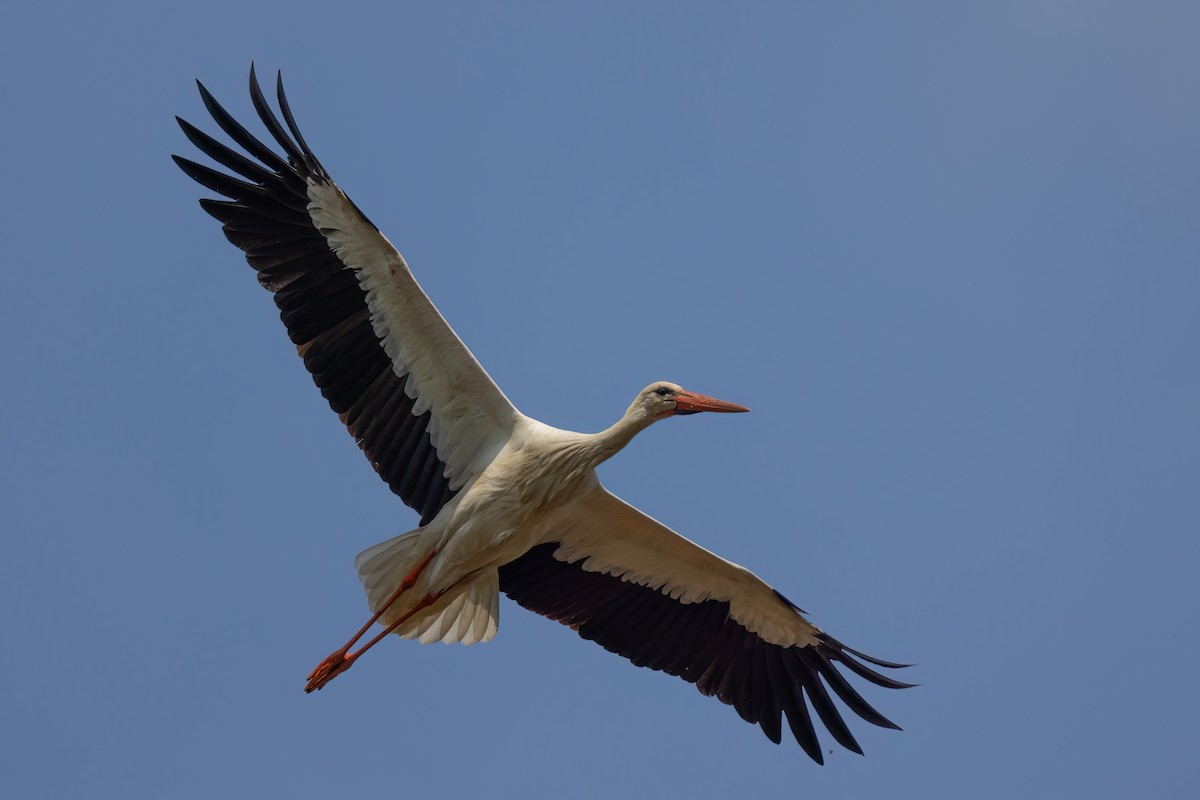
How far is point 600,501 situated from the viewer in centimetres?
1098

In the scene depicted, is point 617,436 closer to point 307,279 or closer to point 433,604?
point 433,604

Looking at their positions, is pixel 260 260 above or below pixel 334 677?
above

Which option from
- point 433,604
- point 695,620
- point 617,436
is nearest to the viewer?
point 617,436

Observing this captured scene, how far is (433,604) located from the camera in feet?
35.6

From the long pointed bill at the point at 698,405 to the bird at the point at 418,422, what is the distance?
0.5 inches

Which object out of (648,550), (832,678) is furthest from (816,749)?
(648,550)

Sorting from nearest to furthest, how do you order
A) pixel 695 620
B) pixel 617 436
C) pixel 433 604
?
pixel 617 436 < pixel 433 604 < pixel 695 620

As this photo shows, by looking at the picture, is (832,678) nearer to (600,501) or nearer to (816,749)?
(816,749)

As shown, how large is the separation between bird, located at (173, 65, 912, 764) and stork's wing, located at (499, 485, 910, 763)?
4 cm

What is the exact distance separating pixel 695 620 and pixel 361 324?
300 cm

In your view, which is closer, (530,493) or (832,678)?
(530,493)

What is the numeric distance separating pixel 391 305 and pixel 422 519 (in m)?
1.35

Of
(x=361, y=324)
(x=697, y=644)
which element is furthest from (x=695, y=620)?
(x=361, y=324)

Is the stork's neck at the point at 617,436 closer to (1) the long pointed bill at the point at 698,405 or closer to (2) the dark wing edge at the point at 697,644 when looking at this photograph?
(1) the long pointed bill at the point at 698,405
